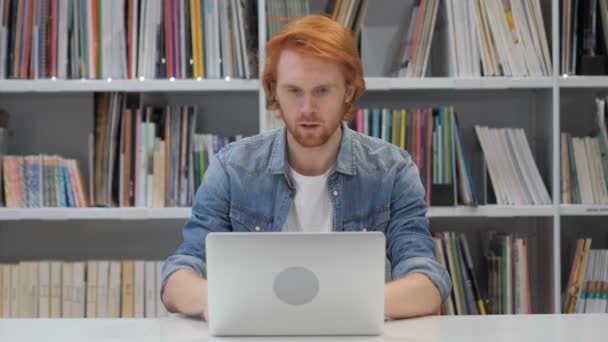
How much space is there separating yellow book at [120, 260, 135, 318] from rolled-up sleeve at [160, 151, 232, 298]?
0.97m

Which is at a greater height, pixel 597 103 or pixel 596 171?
pixel 597 103

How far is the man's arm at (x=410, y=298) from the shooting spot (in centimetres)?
139

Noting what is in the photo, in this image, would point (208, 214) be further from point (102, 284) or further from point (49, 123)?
point (49, 123)

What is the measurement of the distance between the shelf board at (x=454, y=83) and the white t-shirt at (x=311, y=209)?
832 mm

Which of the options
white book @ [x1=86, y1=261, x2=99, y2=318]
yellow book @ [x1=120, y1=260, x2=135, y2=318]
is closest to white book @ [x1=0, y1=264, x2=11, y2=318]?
white book @ [x1=86, y1=261, x2=99, y2=318]

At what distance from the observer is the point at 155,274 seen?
268 centimetres

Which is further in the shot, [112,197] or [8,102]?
[8,102]

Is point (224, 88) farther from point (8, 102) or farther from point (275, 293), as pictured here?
point (275, 293)

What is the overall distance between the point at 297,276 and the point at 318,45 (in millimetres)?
667

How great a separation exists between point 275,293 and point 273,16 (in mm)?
1563

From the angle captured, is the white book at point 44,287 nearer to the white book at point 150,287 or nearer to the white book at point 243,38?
the white book at point 150,287

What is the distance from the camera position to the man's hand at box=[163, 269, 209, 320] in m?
1.40

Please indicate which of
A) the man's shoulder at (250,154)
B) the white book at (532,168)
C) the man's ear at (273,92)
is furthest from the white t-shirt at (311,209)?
the white book at (532,168)

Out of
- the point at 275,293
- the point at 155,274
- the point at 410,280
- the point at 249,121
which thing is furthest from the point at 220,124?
the point at 275,293
